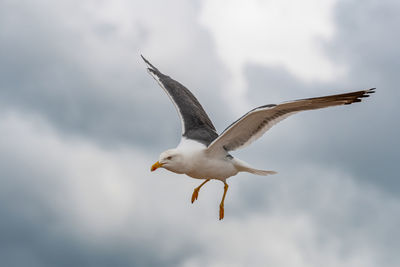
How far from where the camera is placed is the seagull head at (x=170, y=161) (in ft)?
59.6

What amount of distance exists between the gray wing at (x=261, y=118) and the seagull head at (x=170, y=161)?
3.35 ft

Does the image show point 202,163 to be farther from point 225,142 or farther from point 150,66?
point 150,66

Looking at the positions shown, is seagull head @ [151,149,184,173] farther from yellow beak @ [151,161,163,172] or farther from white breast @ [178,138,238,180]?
white breast @ [178,138,238,180]

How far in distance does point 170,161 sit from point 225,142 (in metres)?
1.95

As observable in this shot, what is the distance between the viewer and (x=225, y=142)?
19.3m

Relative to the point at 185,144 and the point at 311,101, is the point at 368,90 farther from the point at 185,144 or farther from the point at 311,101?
the point at 185,144

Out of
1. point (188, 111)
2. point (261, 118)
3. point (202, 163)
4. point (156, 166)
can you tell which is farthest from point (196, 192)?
point (261, 118)

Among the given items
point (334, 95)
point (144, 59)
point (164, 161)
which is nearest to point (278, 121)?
point (334, 95)

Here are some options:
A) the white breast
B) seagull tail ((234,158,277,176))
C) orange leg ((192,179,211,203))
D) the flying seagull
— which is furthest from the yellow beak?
orange leg ((192,179,211,203))

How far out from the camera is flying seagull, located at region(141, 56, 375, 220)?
17250 millimetres

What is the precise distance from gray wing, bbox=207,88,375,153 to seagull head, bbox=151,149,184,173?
1020mm

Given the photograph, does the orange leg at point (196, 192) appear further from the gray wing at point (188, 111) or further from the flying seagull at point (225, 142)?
the gray wing at point (188, 111)

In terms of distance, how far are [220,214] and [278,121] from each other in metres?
3.66

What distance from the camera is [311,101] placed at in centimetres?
1702
